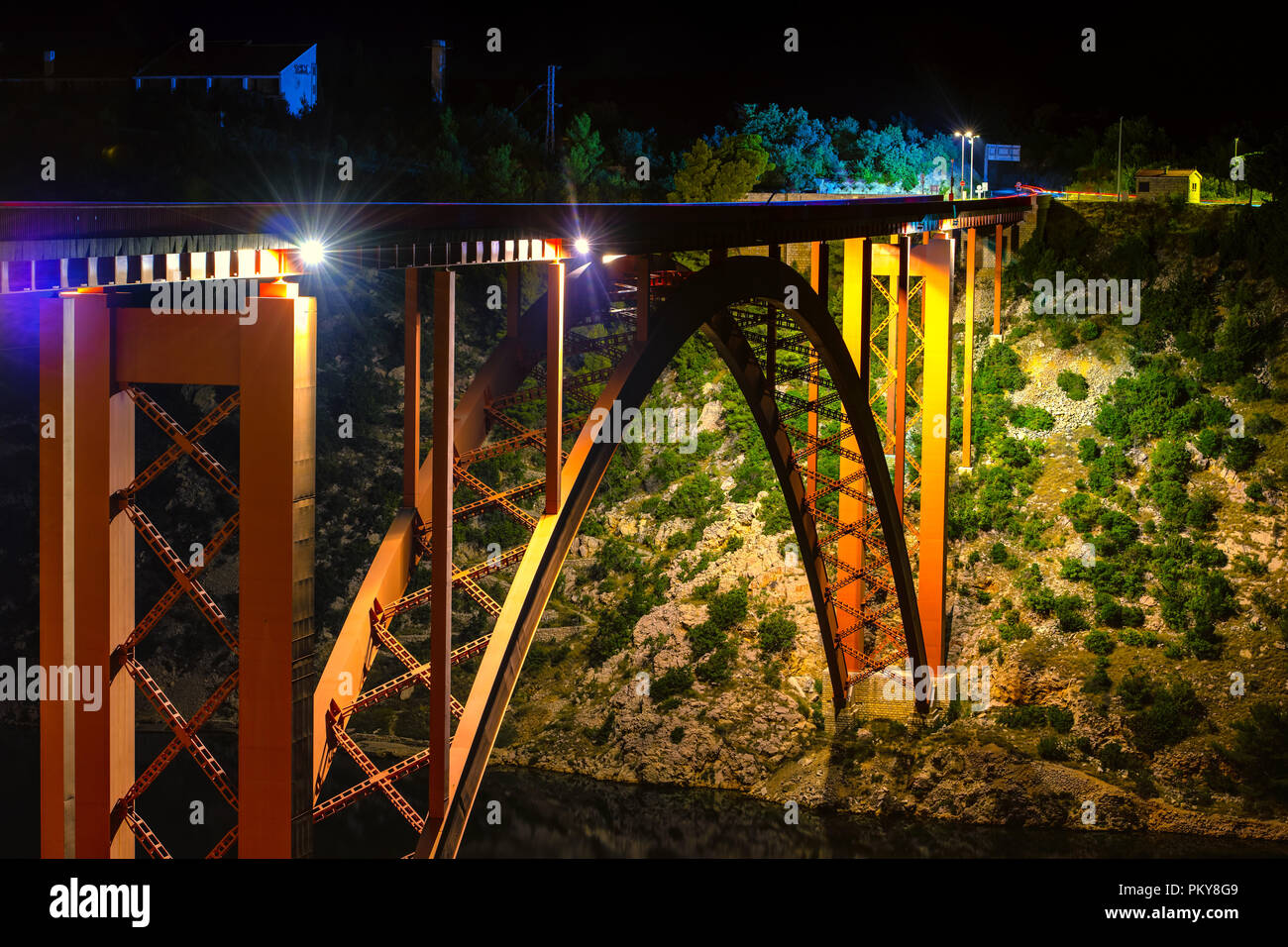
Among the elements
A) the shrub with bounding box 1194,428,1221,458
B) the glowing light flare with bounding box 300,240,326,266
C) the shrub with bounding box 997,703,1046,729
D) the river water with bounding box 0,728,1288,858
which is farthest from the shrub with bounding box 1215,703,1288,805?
the glowing light flare with bounding box 300,240,326,266

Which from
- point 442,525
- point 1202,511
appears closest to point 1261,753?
point 1202,511

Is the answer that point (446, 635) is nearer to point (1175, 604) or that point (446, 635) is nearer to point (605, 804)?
point (605, 804)

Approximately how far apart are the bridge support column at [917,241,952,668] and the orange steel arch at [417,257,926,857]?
1015 mm

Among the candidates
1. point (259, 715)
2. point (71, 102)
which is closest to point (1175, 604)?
point (259, 715)

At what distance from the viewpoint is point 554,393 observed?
1505 centimetres

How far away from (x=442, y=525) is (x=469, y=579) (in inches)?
114

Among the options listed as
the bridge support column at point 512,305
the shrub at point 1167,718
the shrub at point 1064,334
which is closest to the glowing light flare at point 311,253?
the bridge support column at point 512,305

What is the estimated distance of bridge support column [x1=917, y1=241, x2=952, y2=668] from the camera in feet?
108

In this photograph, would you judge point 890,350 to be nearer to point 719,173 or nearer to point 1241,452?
point 1241,452

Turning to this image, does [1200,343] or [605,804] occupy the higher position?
[1200,343]

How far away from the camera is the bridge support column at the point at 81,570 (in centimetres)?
965

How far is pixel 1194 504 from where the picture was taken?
37688mm

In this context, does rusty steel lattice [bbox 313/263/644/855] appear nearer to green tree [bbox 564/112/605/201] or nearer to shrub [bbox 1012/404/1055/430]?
shrub [bbox 1012/404/1055/430]

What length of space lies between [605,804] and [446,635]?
72.0 feet
